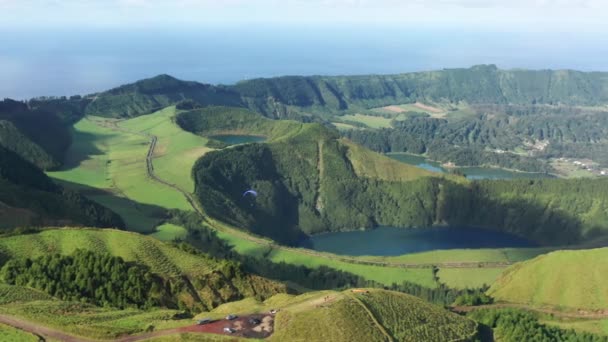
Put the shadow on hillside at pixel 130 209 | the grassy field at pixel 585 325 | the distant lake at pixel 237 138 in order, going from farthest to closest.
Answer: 1. the distant lake at pixel 237 138
2. the shadow on hillside at pixel 130 209
3. the grassy field at pixel 585 325

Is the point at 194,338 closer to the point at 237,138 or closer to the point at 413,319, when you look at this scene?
the point at 413,319

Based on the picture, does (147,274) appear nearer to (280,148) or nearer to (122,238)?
(122,238)

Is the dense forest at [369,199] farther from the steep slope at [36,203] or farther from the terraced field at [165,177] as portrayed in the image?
the steep slope at [36,203]

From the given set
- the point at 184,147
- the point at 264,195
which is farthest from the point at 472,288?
the point at 184,147

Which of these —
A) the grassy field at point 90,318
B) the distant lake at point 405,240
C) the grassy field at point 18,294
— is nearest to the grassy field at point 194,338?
the grassy field at point 90,318

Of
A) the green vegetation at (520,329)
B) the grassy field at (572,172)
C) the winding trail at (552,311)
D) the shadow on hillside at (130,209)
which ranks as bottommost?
the grassy field at (572,172)

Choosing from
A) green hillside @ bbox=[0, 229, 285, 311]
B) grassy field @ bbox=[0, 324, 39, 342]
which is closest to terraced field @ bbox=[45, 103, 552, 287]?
green hillside @ bbox=[0, 229, 285, 311]

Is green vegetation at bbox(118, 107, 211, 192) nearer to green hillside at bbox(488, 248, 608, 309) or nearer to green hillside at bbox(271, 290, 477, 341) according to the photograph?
green hillside at bbox(488, 248, 608, 309)
